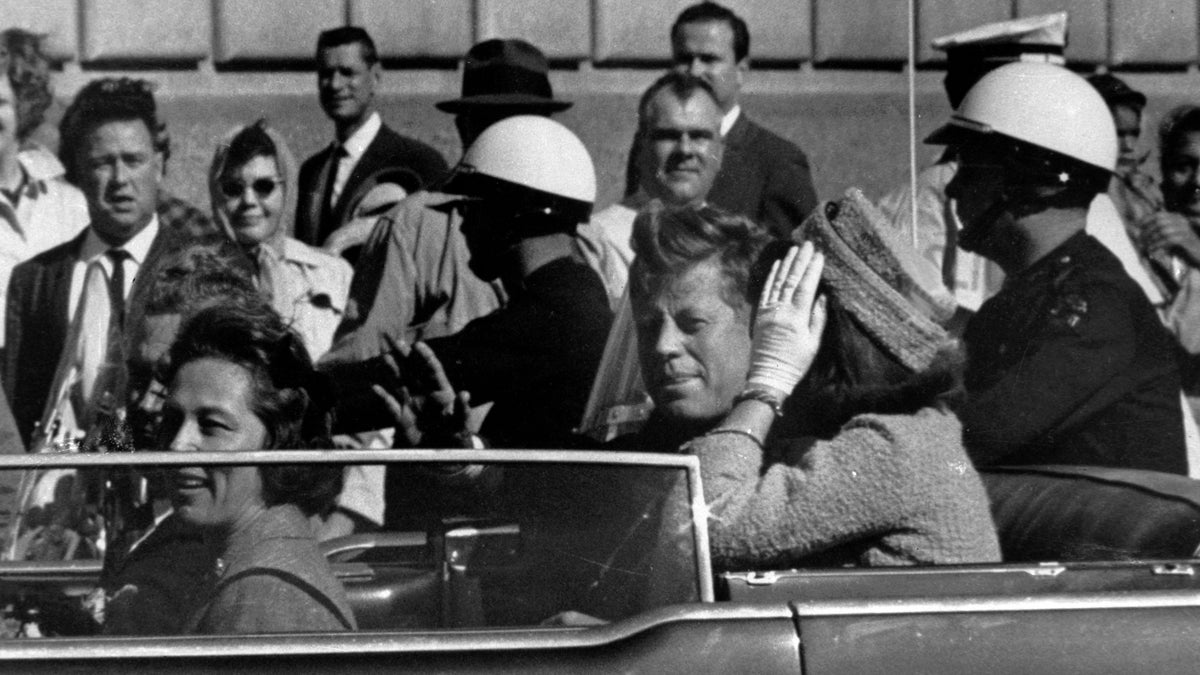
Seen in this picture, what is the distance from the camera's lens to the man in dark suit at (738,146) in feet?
11.6

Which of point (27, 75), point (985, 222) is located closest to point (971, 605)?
point (985, 222)

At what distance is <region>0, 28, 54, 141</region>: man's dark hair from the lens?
Result: 139 inches

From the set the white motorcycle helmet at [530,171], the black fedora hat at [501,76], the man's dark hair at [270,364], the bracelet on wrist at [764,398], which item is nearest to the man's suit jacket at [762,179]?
the white motorcycle helmet at [530,171]

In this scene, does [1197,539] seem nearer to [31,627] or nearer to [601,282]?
[601,282]

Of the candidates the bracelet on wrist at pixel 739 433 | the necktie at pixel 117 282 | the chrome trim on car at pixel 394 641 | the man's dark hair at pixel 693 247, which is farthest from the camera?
the necktie at pixel 117 282

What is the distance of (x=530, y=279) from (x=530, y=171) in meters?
0.22

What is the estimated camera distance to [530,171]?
376cm

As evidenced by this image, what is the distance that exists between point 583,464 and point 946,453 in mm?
827

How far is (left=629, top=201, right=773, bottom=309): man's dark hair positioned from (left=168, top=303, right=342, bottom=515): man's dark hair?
2.33ft

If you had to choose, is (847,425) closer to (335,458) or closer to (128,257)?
(335,458)

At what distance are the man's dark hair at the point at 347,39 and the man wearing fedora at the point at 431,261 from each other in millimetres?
191

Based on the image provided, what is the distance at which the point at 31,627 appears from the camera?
2391 mm

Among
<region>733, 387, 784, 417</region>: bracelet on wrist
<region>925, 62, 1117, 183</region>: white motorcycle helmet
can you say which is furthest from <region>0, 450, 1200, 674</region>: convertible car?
<region>925, 62, 1117, 183</region>: white motorcycle helmet

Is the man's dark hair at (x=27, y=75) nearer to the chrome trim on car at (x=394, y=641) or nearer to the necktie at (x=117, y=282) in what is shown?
the necktie at (x=117, y=282)
